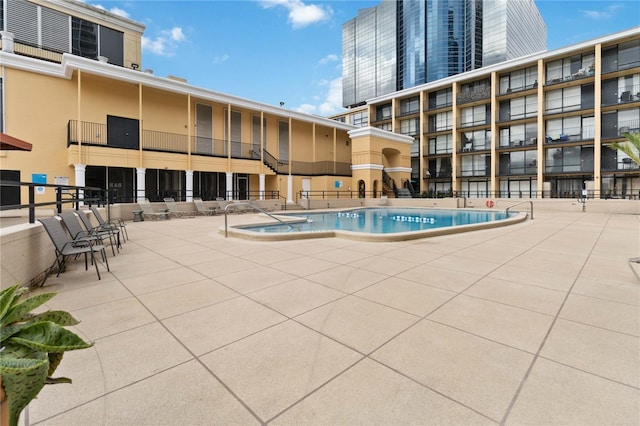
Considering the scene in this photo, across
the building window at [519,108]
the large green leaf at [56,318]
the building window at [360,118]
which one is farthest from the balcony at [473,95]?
the large green leaf at [56,318]

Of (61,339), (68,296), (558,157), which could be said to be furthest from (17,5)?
(558,157)

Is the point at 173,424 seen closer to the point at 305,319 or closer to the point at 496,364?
the point at 305,319

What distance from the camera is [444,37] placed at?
220 ft

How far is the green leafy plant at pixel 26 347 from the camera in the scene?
1039 millimetres

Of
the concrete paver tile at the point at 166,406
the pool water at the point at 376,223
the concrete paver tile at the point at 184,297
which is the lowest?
the concrete paver tile at the point at 166,406

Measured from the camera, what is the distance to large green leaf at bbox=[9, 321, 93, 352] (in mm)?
1165

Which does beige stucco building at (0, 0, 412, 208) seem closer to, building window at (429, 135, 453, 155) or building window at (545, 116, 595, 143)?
building window at (429, 135, 453, 155)

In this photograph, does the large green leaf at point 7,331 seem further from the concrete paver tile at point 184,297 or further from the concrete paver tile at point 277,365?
the concrete paver tile at point 184,297

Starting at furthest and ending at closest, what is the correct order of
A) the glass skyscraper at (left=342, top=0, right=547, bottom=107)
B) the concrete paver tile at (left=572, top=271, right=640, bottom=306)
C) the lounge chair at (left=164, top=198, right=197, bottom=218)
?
the glass skyscraper at (left=342, top=0, right=547, bottom=107)
the lounge chair at (left=164, top=198, right=197, bottom=218)
the concrete paver tile at (left=572, top=271, right=640, bottom=306)

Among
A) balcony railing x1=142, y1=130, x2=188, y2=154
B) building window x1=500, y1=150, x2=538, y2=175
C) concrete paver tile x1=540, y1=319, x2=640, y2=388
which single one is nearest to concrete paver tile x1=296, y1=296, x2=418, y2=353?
concrete paver tile x1=540, y1=319, x2=640, y2=388

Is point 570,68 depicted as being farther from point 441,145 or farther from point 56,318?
point 56,318

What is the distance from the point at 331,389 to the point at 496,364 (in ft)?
4.46

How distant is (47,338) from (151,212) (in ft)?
50.6

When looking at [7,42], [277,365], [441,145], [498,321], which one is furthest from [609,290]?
[441,145]
